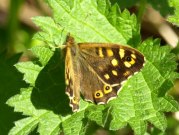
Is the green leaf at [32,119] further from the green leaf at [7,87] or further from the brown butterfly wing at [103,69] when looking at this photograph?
the green leaf at [7,87]

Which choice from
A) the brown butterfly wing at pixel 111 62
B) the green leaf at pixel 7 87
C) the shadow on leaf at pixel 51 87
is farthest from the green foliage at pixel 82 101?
the green leaf at pixel 7 87

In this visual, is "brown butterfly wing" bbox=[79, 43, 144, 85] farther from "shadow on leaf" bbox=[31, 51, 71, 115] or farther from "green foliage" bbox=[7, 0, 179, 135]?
"shadow on leaf" bbox=[31, 51, 71, 115]

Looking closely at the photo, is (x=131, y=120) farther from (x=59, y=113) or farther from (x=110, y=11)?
(x=110, y=11)

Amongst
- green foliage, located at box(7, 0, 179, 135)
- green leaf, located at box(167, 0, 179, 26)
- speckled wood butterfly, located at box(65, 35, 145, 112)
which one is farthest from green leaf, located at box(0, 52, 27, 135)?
green leaf, located at box(167, 0, 179, 26)

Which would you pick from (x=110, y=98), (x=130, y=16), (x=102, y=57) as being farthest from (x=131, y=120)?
(x=130, y=16)

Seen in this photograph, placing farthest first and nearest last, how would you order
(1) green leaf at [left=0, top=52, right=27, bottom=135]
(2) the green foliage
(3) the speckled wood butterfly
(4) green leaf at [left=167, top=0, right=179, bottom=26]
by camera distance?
(1) green leaf at [left=0, top=52, right=27, bottom=135] < (4) green leaf at [left=167, top=0, right=179, bottom=26] < (2) the green foliage < (3) the speckled wood butterfly

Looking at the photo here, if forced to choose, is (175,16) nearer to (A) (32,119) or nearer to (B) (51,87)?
(B) (51,87)

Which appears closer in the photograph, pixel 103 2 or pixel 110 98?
pixel 110 98
